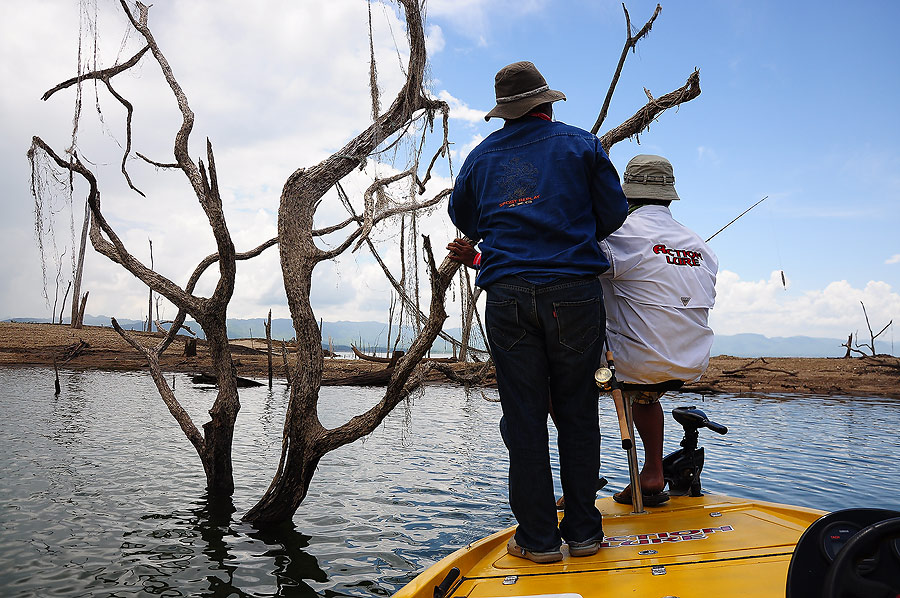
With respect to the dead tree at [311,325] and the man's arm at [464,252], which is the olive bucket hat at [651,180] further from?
the dead tree at [311,325]

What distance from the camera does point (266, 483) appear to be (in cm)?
785

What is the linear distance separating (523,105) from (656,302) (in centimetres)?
126

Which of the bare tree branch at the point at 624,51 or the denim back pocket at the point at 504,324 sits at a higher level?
the bare tree branch at the point at 624,51

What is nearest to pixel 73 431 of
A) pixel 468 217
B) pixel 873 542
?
pixel 468 217

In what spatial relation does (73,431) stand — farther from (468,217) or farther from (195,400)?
(468,217)

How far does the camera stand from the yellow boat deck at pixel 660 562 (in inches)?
95.1

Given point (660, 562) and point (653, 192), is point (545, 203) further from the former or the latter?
point (660, 562)

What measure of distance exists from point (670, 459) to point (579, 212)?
6.58ft

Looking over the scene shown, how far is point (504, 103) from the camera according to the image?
3.24 m

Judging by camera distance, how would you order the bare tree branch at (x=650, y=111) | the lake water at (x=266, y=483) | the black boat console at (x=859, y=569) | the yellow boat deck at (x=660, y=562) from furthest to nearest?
the bare tree branch at (x=650, y=111)
the lake water at (x=266, y=483)
the yellow boat deck at (x=660, y=562)
the black boat console at (x=859, y=569)

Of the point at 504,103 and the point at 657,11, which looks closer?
the point at 504,103

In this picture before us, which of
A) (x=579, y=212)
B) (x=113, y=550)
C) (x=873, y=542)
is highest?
(x=579, y=212)

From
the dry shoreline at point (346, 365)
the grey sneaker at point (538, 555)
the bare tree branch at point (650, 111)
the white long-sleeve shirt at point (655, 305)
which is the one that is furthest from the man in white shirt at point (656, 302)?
the dry shoreline at point (346, 365)

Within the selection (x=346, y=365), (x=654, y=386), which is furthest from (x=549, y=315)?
(x=346, y=365)
